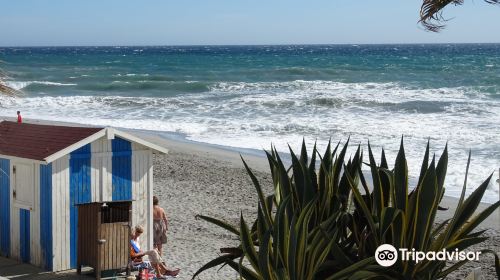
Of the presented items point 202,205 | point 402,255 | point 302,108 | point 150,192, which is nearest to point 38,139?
point 150,192

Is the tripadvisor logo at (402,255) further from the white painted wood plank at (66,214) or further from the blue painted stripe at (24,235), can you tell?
the blue painted stripe at (24,235)

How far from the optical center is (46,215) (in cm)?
936

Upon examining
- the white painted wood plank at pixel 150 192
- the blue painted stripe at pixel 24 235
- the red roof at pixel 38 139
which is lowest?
the blue painted stripe at pixel 24 235

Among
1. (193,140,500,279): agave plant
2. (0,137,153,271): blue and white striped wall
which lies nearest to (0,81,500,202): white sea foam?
(0,137,153,271): blue and white striped wall

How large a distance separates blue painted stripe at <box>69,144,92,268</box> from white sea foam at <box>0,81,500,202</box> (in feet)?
24.5

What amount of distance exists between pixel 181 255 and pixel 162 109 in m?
22.8

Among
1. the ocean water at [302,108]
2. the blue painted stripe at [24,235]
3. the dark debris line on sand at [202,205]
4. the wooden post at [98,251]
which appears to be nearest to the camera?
the wooden post at [98,251]

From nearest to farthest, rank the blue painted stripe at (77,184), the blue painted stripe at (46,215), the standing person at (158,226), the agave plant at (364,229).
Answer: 1. the agave plant at (364,229)
2. the blue painted stripe at (46,215)
3. the blue painted stripe at (77,184)
4. the standing person at (158,226)

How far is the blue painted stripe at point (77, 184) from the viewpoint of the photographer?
9383 millimetres

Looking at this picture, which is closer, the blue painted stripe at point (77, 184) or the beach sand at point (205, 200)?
the blue painted stripe at point (77, 184)

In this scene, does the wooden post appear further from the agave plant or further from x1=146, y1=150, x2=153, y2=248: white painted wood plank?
the agave plant

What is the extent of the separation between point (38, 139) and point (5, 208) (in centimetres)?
100

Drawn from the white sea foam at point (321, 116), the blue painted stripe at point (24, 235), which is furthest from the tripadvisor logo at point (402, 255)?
the white sea foam at point (321, 116)

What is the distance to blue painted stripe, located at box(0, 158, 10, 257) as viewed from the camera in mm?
9930
